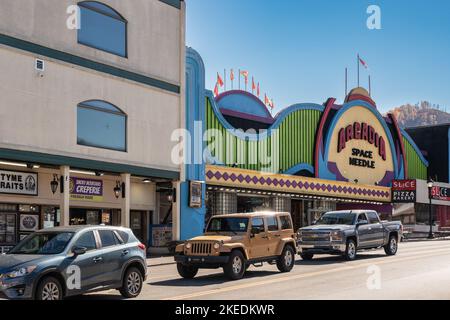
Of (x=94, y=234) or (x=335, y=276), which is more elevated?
(x=94, y=234)

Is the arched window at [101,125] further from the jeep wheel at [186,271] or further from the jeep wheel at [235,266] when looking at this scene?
the jeep wheel at [235,266]

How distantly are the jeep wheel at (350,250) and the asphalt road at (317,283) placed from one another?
780 millimetres

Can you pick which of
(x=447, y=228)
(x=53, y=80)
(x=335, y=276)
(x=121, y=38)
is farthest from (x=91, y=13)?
(x=447, y=228)

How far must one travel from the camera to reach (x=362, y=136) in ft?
170

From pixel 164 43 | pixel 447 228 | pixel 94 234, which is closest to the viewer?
pixel 94 234

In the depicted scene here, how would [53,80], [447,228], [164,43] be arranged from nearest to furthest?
1. [53,80]
2. [164,43]
3. [447,228]

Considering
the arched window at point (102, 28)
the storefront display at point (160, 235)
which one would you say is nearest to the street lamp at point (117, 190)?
the storefront display at point (160, 235)

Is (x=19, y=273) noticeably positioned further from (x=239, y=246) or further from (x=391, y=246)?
(x=391, y=246)

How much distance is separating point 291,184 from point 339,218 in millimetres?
15041

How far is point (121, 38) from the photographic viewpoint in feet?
95.2

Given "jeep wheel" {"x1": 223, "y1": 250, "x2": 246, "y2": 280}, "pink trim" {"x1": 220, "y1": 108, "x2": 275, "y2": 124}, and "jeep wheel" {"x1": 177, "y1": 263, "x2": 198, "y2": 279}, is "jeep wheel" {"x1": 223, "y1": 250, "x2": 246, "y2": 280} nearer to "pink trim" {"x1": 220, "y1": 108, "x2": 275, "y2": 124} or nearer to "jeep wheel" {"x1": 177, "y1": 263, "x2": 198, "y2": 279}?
"jeep wheel" {"x1": 177, "y1": 263, "x2": 198, "y2": 279}

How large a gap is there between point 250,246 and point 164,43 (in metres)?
15.0

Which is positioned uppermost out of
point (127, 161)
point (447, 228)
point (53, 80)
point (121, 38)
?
point (121, 38)
